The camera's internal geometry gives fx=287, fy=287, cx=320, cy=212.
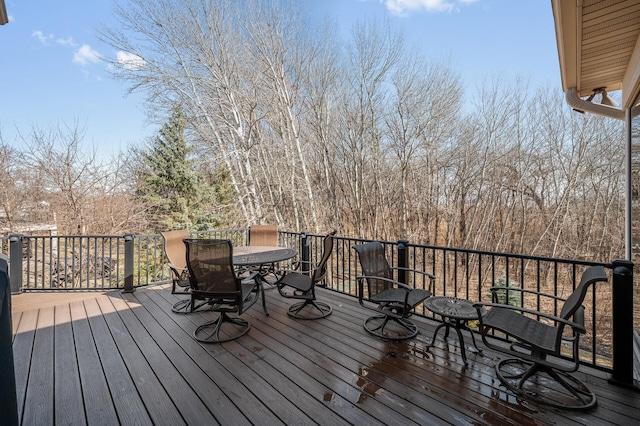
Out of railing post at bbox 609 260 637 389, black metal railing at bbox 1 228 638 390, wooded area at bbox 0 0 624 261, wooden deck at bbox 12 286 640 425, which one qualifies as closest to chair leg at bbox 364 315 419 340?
Result: wooden deck at bbox 12 286 640 425

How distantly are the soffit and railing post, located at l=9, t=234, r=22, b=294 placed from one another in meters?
6.94

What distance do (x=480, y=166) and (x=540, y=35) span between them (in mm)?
3594

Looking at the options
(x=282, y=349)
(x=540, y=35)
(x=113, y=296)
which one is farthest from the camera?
(x=540, y=35)

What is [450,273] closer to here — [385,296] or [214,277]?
[385,296]

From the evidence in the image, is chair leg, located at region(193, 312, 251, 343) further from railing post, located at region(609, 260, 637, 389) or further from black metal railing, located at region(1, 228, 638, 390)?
railing post, located at region(609, 260, 637, 389)

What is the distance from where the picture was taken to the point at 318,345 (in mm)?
2795

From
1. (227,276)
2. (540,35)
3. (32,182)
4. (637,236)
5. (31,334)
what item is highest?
(540,35)

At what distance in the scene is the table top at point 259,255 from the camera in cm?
360

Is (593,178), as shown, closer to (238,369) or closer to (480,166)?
(480,166)

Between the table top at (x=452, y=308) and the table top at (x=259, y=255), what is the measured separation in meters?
1.87

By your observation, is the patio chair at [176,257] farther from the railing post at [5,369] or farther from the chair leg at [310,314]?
the railing post at [5,369]

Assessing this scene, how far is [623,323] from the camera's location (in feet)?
7.02

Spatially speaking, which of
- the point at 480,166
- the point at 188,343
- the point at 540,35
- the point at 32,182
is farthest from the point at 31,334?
the point at 540,35

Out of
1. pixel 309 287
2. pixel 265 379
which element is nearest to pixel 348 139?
pixel 309 287
